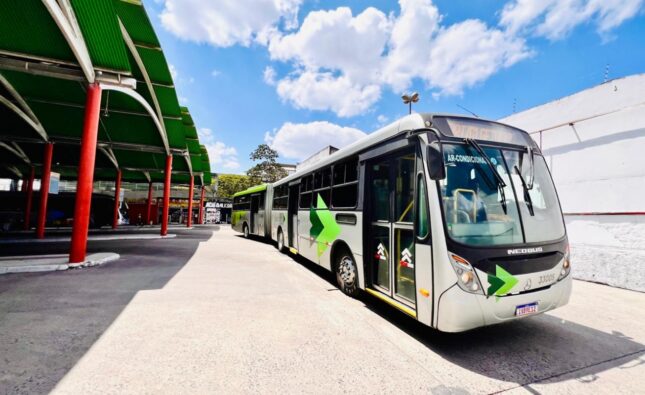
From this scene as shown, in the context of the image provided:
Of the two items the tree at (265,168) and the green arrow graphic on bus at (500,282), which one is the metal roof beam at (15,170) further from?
the green arrow graphic on bus at (500,282)

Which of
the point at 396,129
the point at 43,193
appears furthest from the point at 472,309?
the point at 43,193

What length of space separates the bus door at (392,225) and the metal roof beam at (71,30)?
7.42 metres

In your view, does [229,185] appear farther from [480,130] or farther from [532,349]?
[532,349]

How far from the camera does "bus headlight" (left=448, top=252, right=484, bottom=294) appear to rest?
293cm

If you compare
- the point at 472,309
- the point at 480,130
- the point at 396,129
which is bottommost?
the point at 472,309

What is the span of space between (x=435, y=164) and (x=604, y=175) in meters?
8.70

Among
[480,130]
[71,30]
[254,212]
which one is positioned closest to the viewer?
[480,130]

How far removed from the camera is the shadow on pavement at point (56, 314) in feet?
8.62

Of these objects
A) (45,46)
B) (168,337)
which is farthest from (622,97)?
(45,46)

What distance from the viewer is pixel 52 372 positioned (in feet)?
8.55

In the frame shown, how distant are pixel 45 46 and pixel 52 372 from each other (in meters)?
8.25

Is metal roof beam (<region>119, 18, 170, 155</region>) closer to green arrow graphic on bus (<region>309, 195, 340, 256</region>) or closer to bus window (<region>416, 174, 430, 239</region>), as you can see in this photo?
green arrow graphic on bus (<region>309, 195, 340, 256</region>)

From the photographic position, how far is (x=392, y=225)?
413 centimetres

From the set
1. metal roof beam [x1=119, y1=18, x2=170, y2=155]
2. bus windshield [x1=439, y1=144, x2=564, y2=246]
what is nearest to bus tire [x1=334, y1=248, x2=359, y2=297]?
bus windshield [x1=439, y1=144, x2=564, y2=246]
